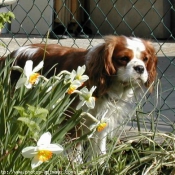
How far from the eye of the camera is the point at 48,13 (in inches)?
473

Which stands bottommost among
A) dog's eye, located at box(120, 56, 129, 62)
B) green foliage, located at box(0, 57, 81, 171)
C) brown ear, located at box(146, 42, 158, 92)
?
brown ear, located at box(146, 42, 158, 92)

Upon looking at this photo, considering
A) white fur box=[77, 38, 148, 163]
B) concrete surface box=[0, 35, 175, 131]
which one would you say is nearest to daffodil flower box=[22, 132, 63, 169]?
concrete surface box=[0, 35, 175, 131]

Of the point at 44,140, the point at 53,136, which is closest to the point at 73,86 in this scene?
the point at 53,136

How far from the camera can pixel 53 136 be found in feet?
8.49

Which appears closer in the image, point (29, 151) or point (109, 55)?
point (29, 151)

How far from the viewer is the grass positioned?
2367mm

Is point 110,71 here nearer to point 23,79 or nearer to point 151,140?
point 151,140

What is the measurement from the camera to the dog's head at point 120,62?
4.05 m

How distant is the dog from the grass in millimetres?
763

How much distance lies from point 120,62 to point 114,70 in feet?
0.24

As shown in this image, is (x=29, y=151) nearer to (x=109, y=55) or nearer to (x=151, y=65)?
(x=109, y=55)

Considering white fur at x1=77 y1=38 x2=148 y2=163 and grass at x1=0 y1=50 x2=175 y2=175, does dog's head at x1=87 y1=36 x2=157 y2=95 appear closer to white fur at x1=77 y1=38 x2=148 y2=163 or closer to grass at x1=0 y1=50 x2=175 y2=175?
white fur at x1=77 y1=38 x2=148 y2=163

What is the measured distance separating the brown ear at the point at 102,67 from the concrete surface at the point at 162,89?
342 millimetres

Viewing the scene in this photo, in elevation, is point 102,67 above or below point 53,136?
below
